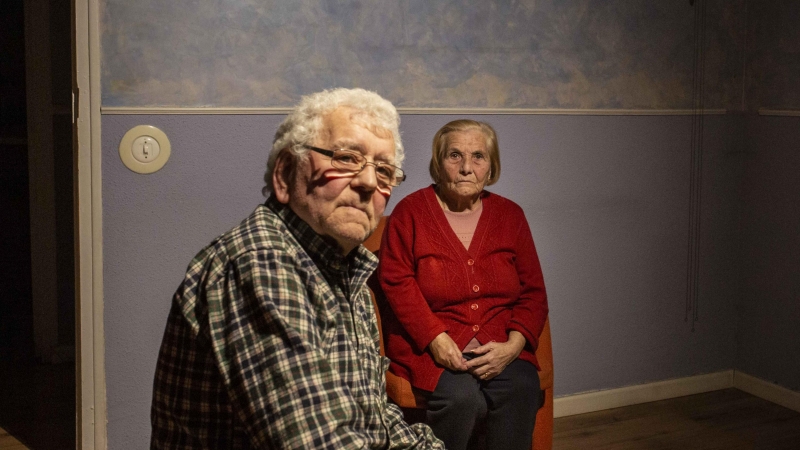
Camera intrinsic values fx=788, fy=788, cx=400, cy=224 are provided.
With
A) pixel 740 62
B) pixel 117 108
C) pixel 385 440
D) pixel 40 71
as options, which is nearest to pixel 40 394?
pixel 40 71

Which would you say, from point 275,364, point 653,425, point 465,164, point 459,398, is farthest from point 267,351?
point 653,425

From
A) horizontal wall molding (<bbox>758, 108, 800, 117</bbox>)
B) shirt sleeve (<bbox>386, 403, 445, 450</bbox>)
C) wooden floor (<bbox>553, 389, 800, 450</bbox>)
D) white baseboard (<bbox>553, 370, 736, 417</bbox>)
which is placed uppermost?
horizontal wall molding (<bbox>758, 108, 800, 117</bbox>)

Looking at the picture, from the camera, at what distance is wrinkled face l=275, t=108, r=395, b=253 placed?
147cm

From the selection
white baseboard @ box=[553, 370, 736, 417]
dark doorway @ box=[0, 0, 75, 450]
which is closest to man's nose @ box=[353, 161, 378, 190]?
dark doorway @ box=[0, 0, 75, 450]

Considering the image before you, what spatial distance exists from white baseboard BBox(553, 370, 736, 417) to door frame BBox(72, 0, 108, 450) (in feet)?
5.90

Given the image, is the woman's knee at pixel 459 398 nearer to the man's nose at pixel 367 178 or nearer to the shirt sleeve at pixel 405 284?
the shirt sleeve at pixel 405 284

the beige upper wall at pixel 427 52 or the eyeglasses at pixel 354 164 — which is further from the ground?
the beige upper wall at pixel 427 52

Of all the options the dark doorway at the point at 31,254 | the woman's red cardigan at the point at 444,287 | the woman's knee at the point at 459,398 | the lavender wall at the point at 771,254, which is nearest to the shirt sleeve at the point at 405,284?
the woman's red cardigan at the point at 444,287

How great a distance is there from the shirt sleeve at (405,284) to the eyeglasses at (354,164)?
88 cm

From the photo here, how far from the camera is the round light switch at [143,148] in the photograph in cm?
250

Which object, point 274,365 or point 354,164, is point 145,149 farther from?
point 274,365

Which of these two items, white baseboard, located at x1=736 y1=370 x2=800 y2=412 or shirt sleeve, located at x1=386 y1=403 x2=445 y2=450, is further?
white baseboard, located at x1=736 y1=370 x2=800 y2=412

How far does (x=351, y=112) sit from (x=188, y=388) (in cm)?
60

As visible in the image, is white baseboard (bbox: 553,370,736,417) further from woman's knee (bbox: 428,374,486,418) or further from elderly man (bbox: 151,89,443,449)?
elderly man (bbox: 151,89,443,449)
